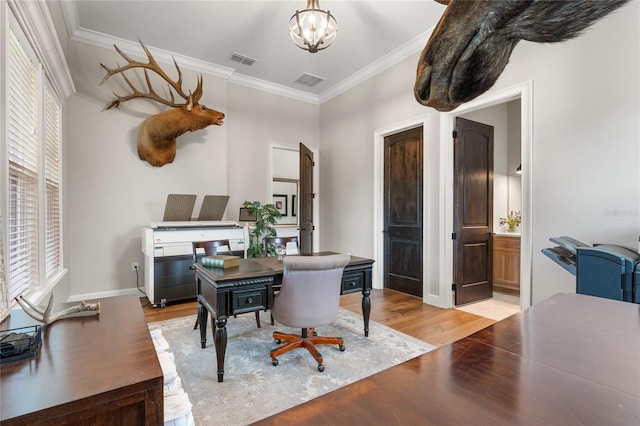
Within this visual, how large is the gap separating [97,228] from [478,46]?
4722mm

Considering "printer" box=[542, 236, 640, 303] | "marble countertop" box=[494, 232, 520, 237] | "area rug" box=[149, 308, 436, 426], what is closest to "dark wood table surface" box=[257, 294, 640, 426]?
"printer" box=[542, 236, 640, 303]

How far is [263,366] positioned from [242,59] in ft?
13.6

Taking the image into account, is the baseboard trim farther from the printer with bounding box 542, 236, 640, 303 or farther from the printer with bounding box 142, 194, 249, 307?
the printer with bounding box 542, 236, 640, 303

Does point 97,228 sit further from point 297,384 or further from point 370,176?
point 370,176

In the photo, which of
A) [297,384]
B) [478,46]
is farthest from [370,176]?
[478,46]

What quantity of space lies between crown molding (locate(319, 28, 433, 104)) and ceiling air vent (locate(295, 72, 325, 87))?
0.35 m

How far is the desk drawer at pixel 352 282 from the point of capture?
277 cm

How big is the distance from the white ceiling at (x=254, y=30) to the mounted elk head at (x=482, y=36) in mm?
3194

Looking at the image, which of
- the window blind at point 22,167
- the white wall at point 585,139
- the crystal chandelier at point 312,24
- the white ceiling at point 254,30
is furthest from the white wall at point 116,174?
the white wall at point 585,139

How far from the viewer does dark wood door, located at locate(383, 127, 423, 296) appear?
4.28 meters

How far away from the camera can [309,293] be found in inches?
89.0

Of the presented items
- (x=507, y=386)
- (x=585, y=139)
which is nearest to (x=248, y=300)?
(x=507, y=386)

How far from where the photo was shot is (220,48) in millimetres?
4230

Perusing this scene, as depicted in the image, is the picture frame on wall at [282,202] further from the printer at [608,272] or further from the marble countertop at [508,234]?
the printer at [608,272]
